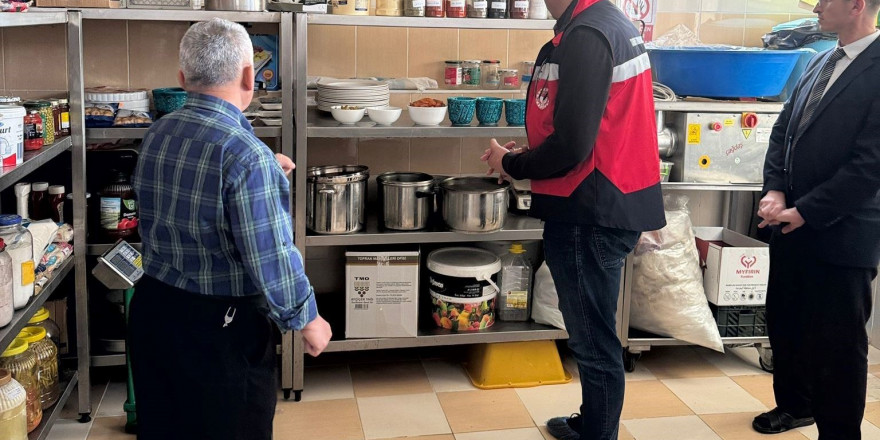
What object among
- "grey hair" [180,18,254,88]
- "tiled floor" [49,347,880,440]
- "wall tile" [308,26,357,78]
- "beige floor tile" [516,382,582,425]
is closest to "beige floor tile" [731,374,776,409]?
"tiled floor" [49,347,880,440]

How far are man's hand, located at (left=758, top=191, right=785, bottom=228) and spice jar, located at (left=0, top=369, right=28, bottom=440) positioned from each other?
89.6 inches

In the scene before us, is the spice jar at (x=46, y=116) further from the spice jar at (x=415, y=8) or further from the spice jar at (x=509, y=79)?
the spice jar at (x=509, y=79)

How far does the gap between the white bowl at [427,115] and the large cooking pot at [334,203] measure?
0.29 meters

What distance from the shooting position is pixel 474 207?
327cm

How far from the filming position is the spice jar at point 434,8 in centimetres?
322

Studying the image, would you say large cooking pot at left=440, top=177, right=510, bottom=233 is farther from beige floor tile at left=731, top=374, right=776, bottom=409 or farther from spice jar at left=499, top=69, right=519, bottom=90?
beige floor tile at left=731, top=374, right=776, bottom=409

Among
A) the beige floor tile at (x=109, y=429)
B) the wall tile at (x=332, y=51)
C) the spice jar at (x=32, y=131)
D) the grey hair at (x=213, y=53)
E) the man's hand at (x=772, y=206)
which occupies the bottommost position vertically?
the beige floor tile at (x=109, y=429)

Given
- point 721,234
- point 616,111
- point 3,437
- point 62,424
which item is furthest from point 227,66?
point 721,234

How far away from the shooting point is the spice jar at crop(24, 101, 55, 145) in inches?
108

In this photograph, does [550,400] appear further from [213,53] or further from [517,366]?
[213,53]

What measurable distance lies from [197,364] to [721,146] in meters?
2.33

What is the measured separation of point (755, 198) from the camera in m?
4.02

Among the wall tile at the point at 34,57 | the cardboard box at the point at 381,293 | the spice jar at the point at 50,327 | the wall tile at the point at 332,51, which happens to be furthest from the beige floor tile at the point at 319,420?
the wall tile at the point at 34,57

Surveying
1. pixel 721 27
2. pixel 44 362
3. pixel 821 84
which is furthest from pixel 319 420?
pixel 721 27
